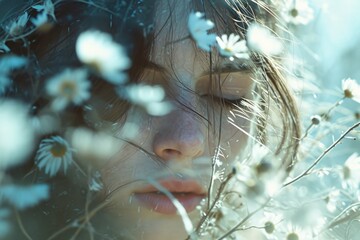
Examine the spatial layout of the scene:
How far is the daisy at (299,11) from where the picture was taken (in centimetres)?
101

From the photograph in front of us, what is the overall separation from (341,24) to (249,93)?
0.54 meters

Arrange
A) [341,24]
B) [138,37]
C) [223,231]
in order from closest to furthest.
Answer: [223,231]
[138,37]
[341,24]

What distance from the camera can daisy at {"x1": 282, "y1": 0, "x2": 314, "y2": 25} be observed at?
1012 millimetres

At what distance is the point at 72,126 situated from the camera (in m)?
0.88

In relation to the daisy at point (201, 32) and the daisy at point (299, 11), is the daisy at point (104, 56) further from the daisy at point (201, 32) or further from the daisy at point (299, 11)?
the daisy at point (299, 11)

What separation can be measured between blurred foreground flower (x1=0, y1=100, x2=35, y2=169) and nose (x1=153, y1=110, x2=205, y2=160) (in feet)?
0.49

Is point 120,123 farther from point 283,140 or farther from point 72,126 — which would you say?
point 283,140

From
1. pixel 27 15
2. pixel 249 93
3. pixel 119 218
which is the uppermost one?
pixel 27 15

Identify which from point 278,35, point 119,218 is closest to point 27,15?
point 119,218

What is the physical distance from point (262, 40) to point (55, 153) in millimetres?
349

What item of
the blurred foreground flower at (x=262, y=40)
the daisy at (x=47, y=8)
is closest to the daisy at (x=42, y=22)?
the daisy at (x=47, y=8)

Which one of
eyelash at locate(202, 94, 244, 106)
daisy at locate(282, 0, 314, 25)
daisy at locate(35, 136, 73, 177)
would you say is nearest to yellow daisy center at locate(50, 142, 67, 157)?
daisy at locate(35, 136, 73, 177)

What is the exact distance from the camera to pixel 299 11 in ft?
3.35

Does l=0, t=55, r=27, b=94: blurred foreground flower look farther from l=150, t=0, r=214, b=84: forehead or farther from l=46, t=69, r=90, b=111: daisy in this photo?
l=150, t=0, r=214, b=84: forehead
